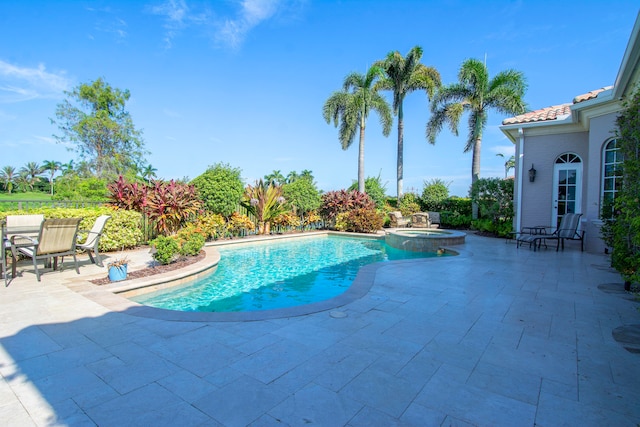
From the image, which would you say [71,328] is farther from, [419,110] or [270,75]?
[419,110]

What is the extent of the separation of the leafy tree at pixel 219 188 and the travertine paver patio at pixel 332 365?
6.70 meters

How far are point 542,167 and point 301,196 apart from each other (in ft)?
31.8

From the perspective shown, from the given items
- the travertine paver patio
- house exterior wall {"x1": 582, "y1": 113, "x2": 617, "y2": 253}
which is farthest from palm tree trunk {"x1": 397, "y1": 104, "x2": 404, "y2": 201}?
the travertine paver patio

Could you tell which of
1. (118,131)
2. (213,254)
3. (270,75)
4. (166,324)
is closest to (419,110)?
(270,75)

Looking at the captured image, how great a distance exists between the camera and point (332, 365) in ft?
9.07

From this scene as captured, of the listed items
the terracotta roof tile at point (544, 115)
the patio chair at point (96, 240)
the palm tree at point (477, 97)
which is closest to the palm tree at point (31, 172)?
the patio chair at point (96, 240)

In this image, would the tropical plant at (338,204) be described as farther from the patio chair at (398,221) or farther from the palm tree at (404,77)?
the palm tree at (404,77)

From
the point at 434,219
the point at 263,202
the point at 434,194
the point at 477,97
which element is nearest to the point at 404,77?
the point at 477,97

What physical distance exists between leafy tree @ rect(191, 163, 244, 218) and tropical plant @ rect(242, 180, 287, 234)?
1.38 m

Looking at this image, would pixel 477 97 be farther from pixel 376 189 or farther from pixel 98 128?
pixel 98 128

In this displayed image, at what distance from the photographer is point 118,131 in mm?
29047

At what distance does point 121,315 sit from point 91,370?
142cm

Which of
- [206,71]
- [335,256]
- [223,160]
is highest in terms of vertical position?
[206,71]

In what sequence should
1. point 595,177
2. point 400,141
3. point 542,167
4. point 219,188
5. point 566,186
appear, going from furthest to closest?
point 400,141
point 542,167
point 219,188
point 566,186
point 595,177
